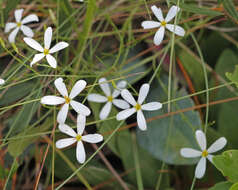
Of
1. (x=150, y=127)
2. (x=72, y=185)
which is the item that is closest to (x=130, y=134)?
(x=150, y=127)

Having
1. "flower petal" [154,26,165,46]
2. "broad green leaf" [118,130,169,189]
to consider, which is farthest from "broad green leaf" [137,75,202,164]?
"flower petal" [154,26,165,46]

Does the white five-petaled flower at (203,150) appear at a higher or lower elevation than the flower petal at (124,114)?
lower

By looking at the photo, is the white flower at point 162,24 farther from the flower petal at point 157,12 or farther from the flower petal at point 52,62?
the flower petal at point 52,62

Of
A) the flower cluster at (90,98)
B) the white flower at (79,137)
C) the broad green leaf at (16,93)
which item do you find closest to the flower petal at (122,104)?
the flower cluster at (90,98)

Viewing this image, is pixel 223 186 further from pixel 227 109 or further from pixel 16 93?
pixel 16 93

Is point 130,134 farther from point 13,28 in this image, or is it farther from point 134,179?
point 13,28
